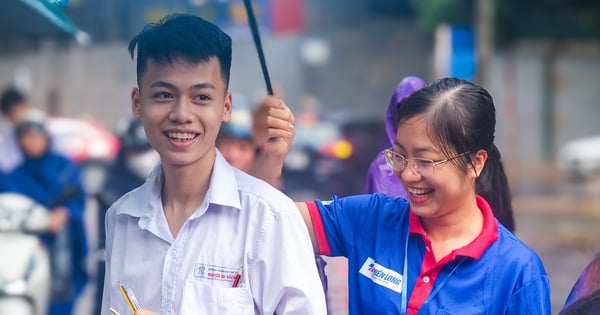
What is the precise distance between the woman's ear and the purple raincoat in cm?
58

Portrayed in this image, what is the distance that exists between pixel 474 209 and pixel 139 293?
0.99 m

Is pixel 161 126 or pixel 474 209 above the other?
pixel 161 126

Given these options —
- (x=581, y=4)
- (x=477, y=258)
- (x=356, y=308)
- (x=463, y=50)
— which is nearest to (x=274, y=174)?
(x=356, y=308)

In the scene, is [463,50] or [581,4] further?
[581,4]

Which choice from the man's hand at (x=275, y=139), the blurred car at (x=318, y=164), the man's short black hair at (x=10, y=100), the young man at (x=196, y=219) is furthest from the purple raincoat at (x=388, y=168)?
the blurred car at (x=318, y=164)

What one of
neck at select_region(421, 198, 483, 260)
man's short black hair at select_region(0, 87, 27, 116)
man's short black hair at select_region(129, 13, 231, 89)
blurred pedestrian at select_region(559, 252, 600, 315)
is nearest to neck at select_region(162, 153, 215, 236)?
man's short black hair at select_region(129, 13, 231, 89)

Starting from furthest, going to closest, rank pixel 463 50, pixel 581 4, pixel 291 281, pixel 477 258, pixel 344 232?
1. pixel 581 4
2. pixel 463 50
3. pixel 344 232
4. pixel 477 258
5. pixel 291 281

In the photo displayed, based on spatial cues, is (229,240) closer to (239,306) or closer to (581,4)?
(239,306)

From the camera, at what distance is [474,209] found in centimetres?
283

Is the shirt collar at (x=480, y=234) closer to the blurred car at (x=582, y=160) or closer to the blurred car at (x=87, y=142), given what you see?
the blurred car at (x=87, y=142)

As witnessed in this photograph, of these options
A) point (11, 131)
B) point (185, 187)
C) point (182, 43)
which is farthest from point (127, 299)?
point (11, 131)

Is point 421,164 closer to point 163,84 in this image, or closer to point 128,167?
point 163,84

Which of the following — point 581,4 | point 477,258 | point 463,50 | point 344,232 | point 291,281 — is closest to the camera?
point 291,281

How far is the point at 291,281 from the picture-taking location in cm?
249
